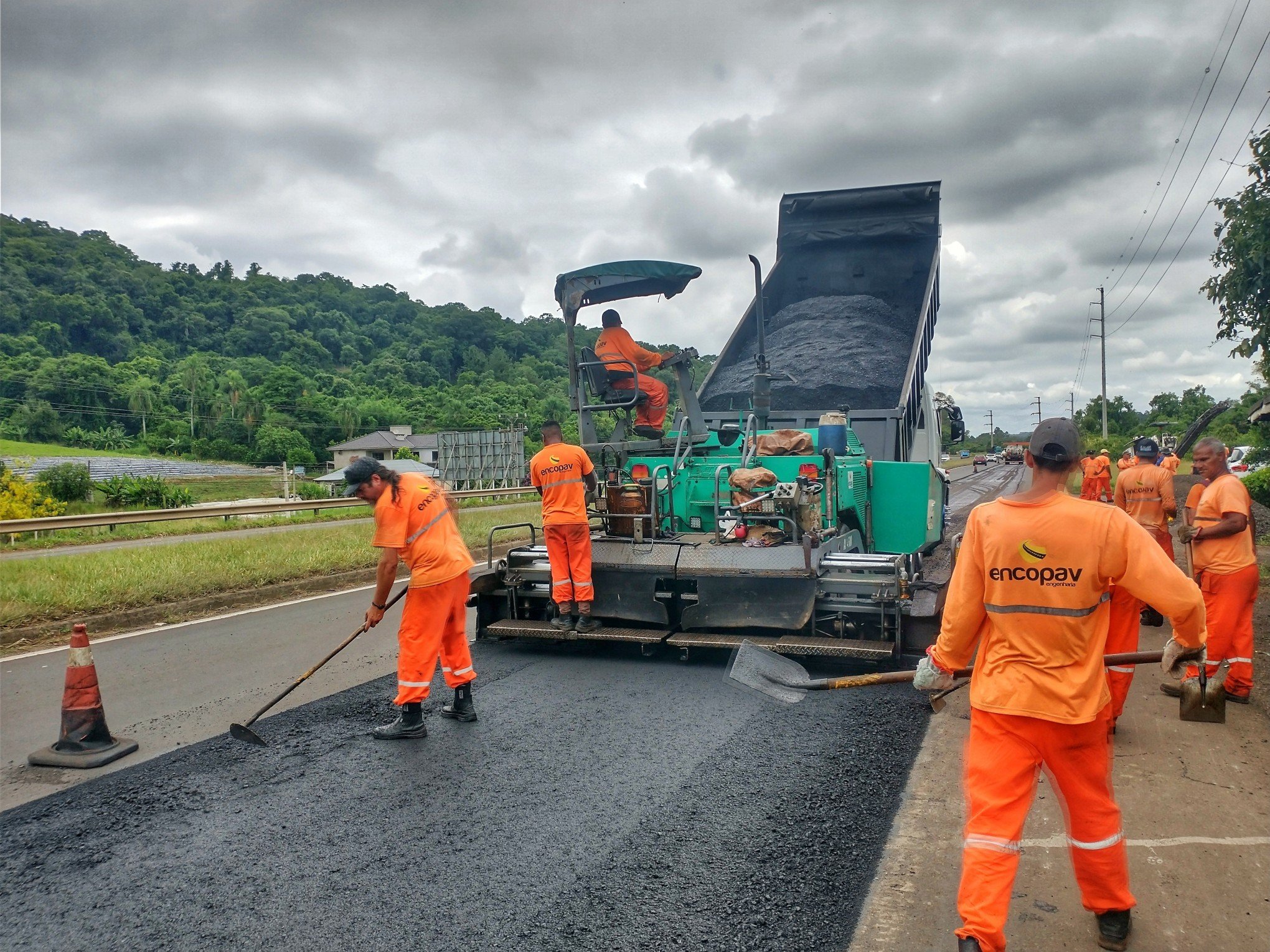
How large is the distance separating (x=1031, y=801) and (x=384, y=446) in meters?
65.6

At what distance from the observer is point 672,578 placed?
19.9 feet

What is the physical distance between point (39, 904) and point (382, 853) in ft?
3.73

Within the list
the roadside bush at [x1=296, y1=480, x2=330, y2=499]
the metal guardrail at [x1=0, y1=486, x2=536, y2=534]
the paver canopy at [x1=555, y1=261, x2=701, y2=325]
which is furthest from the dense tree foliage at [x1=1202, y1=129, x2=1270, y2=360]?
the roadside bush at [x1=296, y1=480, x2=330, y2=499]

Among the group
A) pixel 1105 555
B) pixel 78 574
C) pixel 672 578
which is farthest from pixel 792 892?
pixel 78 574

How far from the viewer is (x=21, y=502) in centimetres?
1712

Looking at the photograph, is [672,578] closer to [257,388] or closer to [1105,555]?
[1105,555]

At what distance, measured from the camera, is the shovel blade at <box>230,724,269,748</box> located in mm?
4398

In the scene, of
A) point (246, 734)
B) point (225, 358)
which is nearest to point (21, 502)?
point (246, 734)

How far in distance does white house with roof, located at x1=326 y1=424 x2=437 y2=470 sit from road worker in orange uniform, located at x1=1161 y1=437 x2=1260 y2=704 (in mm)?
60770

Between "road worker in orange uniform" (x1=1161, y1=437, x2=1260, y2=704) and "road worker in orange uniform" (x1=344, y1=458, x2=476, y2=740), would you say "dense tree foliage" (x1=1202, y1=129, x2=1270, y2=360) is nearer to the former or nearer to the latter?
"road worker in orange uniform" (x1=1161, y1=437, x2=1260, y2=704)

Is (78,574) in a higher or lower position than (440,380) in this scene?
lower

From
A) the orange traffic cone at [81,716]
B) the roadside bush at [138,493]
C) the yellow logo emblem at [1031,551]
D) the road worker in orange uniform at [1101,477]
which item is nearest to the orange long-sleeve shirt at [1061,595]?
the yellow logo emblem at [1031,551]

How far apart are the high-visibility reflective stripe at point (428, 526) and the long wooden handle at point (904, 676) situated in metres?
2.26

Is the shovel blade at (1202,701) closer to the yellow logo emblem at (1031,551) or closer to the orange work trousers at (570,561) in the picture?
the yellow logo emblem at (1031,551)
